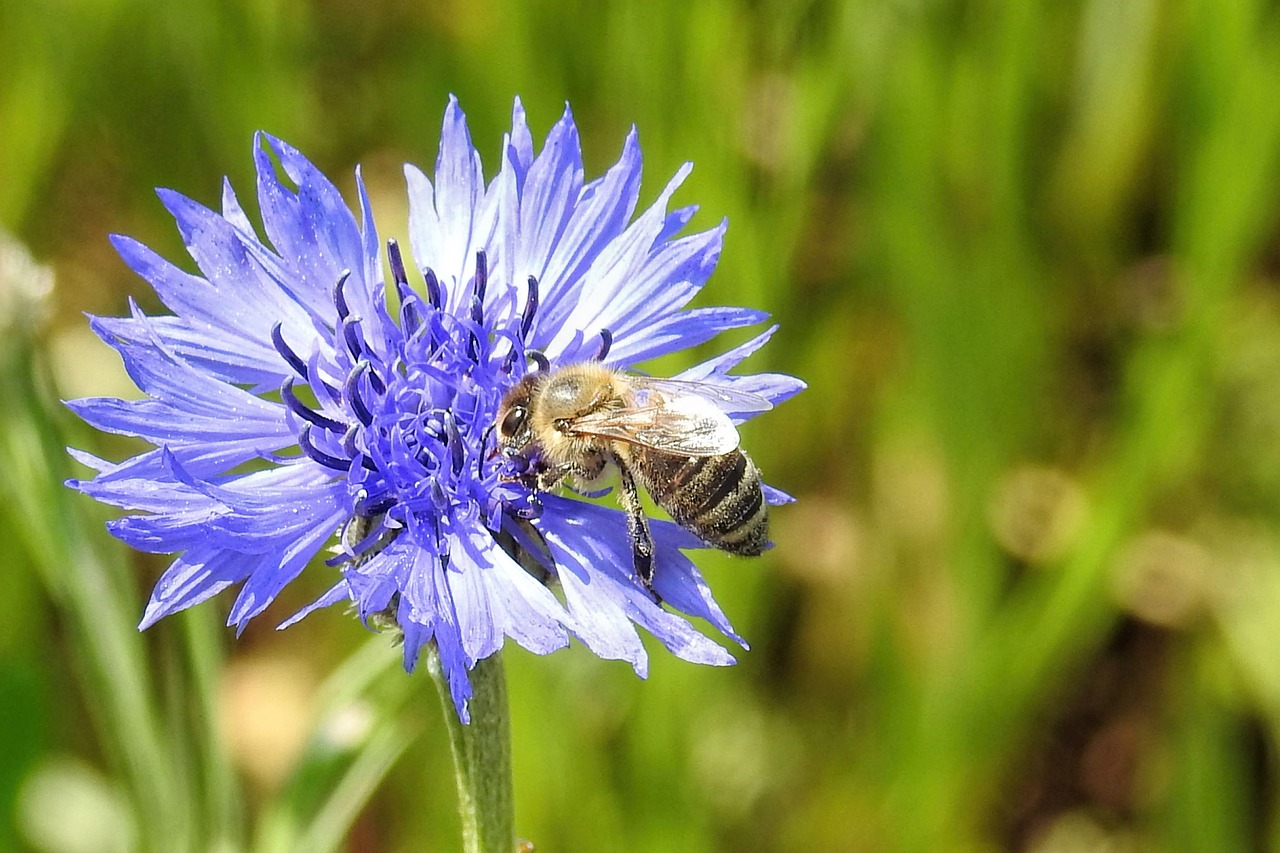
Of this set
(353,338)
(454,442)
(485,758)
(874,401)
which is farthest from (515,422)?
(874,401)

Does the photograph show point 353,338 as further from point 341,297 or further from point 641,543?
point 641,543

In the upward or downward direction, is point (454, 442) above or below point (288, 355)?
below

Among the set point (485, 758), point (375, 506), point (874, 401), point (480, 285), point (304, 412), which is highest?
point (480, 285)

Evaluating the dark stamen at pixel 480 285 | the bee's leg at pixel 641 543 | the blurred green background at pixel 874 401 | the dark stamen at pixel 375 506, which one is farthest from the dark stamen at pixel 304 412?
the blurred green background at pixel 874 401

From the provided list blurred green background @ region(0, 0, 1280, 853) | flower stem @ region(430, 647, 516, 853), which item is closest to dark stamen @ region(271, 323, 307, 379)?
flower stem @ region(430, 647, 516, 853)

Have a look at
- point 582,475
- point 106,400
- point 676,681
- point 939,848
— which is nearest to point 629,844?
point 676,681

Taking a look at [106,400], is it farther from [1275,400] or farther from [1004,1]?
[1275,400]
